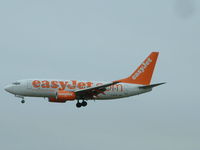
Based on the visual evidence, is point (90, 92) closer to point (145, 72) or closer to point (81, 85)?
point (81, 85)

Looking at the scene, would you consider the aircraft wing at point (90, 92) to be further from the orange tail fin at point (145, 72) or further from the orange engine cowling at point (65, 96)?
Result: the orange tail fin at point (145, 72)

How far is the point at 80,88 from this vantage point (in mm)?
80375

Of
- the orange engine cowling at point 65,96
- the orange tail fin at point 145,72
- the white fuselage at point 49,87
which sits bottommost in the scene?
the orange engine cowling at point 65,96

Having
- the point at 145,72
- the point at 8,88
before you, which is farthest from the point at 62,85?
the point at 145,72

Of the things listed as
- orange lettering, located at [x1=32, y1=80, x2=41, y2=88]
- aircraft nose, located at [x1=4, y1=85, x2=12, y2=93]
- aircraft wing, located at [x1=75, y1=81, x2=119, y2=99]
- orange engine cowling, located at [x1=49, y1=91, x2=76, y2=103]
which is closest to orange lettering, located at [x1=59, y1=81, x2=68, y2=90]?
orange engine cowling, located at [x1=49, y1=91, x2=76, y2=103]

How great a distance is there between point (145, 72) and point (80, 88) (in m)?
11.9

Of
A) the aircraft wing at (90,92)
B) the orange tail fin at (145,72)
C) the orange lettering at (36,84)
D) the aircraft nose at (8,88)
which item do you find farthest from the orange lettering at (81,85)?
the aircraft nose at (8,88)

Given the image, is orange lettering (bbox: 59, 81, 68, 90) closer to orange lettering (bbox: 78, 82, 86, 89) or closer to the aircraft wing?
the aircraft wing

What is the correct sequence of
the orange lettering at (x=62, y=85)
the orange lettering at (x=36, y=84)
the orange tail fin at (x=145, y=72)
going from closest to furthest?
1. the orange lettering at (x=36, y=84)
2. the orange lettering at (x=62, y=85)
3. the orange tail fin at (x=145, y=72)

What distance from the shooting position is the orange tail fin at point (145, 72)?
85.3 meters

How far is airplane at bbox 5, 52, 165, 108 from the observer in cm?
7781

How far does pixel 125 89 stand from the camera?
273 ft

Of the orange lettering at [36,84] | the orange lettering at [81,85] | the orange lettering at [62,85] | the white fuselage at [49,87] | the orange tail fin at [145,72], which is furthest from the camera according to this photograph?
the orange tail fin at [145,72]

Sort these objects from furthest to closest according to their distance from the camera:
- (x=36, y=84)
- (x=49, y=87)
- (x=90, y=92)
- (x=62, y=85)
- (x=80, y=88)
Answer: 1. (x=80, y=88)
2. (x=90, y=92)
3. (x=62, y=85)
4. (x=49, y=87)
5. (x=36, y=84)
